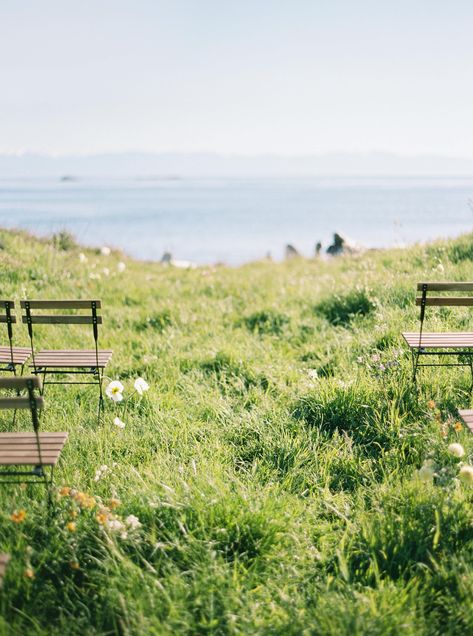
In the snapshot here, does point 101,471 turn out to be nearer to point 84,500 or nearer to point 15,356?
point 84,500

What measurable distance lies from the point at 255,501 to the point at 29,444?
52.6 inches

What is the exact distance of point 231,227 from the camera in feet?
142

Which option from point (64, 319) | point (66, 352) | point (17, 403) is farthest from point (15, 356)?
point (17, 403)

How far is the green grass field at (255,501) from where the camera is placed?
8.14ft

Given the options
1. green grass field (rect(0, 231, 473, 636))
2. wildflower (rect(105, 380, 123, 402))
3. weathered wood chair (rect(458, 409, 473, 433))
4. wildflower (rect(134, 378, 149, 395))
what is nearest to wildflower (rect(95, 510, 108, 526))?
green grass field (rect(0, 231, 473, 636))

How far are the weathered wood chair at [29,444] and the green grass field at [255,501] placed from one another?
0.21 metres

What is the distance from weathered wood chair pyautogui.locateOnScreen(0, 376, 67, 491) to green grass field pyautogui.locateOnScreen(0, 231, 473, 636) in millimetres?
208

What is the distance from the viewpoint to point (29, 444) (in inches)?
123

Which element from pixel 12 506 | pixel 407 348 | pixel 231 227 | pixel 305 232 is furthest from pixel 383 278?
pixel 231 227

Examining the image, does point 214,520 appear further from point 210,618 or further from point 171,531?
point 210,618

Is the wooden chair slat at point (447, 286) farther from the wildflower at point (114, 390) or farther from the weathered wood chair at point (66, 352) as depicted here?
the weathered wood chair at point (66, 352)

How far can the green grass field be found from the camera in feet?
8.14

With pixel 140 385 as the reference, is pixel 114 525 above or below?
below

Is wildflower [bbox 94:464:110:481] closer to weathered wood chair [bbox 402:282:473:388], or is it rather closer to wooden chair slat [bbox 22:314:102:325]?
wooden chair slat [bbox 22:314:102:325]
